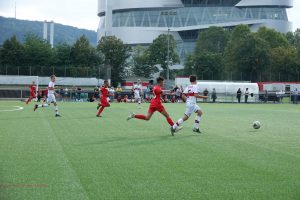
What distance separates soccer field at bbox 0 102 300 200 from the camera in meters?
8.72

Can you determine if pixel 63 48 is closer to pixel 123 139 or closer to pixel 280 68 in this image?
pixel 280 68

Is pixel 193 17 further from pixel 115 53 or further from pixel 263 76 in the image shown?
pixel 263 76

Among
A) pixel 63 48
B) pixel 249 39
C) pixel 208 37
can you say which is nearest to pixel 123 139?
pixel 249 39

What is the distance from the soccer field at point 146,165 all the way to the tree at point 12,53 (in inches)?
3007

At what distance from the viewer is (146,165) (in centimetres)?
1134

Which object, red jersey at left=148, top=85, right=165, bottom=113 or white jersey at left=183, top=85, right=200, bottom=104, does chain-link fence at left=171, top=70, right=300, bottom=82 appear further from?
red jersey at left=148, top=85, right=165, bottom=113

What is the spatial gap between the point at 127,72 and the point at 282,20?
47.6m

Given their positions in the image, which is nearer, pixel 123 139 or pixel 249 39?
pixel 123 139

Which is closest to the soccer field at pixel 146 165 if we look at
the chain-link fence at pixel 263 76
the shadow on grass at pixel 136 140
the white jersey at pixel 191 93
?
the shadow on grass at pixel 136 140

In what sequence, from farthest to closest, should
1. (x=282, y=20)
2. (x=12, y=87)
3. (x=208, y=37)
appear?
(x=282, y=20), (x=208, y=37), (x=12, y=87)

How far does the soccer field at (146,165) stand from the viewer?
8719 mm

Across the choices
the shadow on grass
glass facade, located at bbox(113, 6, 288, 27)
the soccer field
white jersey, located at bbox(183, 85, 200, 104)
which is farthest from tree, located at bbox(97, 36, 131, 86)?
the shadow on grass

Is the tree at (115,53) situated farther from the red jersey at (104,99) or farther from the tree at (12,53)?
the red jersey at (104,99)

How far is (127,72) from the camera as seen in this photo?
102 metres
